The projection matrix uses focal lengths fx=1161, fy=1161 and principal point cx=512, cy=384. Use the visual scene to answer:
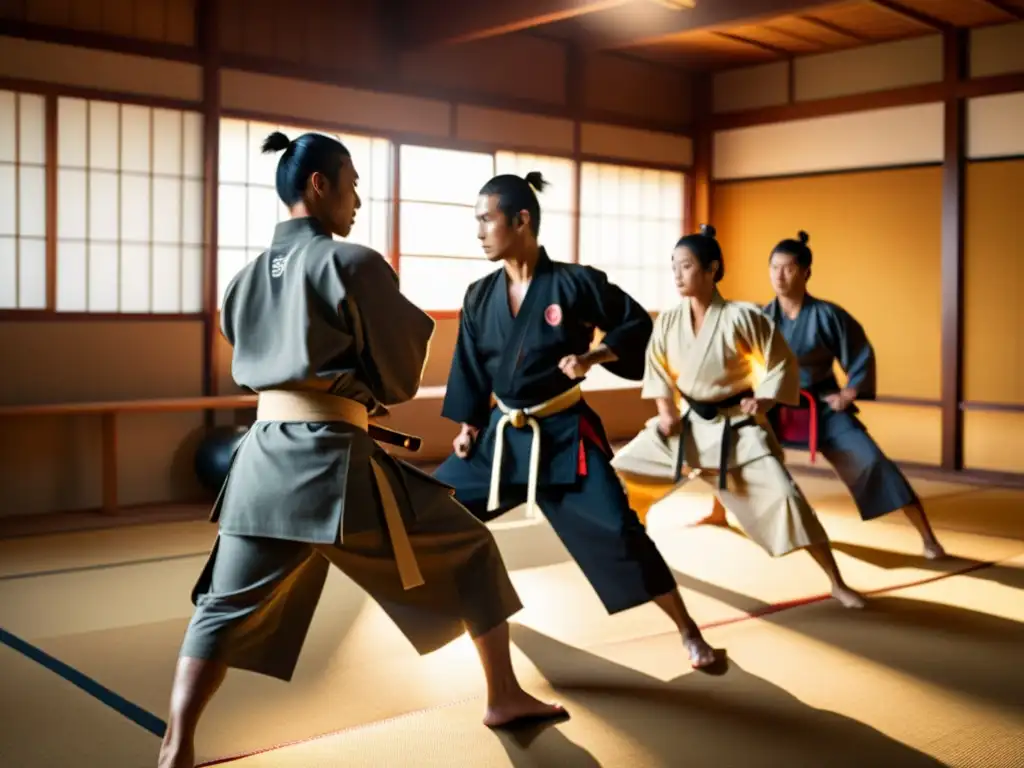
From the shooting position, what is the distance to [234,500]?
221cm

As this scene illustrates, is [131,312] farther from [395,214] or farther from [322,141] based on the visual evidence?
[322,141]

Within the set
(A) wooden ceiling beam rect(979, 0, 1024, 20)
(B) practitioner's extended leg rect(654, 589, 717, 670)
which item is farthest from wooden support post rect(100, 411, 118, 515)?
(A) wooden ceiling beam rect(979, 0, 1024, 20)

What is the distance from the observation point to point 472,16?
6207mm

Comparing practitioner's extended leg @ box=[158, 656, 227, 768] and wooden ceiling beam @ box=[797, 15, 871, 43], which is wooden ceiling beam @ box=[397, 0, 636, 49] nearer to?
wooden ceiling beam @ box=[797, 15, 871, 43]

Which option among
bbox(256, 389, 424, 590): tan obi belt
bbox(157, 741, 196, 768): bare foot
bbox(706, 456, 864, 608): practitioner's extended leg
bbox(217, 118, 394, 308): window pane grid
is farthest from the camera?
bbox(217, 118, 394, 308): window pane grid

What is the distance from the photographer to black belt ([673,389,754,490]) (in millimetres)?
3699

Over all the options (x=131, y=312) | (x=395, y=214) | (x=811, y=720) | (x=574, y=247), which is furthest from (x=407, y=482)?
(x=574, y=247)

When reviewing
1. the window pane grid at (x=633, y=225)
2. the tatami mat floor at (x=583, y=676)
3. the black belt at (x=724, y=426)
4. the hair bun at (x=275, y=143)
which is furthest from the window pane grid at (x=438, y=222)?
the hair bun at (x=275, y=143)

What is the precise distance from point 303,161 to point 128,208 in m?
3.64

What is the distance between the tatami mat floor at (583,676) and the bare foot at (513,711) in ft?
0.15

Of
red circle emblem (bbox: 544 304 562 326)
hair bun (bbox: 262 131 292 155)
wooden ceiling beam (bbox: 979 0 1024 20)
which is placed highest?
wooden ceiling beam (bbox: 979 0 1024 20)

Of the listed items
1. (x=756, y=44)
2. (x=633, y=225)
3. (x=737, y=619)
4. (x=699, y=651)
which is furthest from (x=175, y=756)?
(x=633, y=225)

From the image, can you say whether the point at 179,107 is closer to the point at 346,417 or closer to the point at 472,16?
the point at 472,16

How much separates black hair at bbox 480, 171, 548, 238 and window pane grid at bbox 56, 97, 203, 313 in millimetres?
3074
